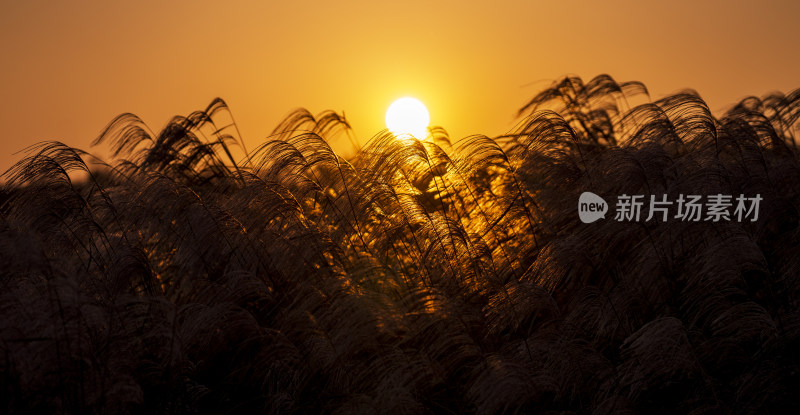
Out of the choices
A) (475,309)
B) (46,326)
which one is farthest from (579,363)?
(46,326)

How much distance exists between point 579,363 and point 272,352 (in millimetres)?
1380

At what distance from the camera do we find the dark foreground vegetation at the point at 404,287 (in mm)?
3023

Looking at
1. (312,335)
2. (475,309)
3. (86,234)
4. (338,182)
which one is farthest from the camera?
(338,182)

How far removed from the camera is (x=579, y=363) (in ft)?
10.6

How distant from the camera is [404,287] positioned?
373cm

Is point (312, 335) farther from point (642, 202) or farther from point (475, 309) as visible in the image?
point (642, 202)

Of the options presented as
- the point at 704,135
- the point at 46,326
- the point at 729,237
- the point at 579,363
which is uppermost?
the point at 704,135

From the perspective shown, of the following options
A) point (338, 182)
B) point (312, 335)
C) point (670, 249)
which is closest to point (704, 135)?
point (670, 249)

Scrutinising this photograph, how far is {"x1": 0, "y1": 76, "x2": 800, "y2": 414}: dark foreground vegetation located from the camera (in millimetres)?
3023

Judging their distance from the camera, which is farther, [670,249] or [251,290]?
[670,249]

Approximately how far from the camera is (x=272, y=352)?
326 centimetres

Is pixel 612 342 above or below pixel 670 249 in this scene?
below

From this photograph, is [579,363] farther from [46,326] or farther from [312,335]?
Answer: [46,326]

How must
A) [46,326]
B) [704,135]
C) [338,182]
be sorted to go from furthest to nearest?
[704,135] < [338,182] < [46,326]
